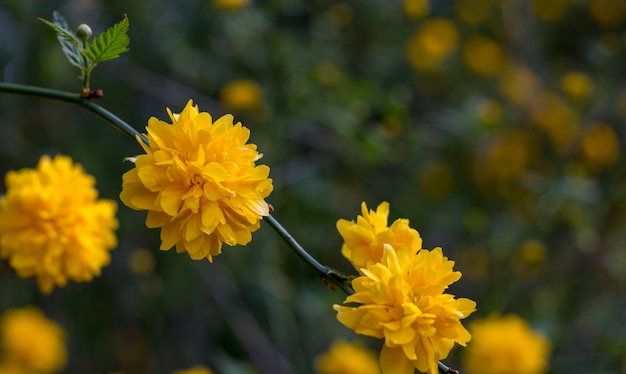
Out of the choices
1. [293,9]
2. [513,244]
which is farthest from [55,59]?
[513,244]

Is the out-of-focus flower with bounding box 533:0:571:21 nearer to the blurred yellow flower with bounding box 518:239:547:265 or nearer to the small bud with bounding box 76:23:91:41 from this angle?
the blurred yellow flower with bounding box 518:239:547:265

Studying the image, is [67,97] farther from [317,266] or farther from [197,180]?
[317,266]

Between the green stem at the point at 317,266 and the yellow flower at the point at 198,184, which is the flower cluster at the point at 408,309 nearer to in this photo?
the green stem at the point at 317,266

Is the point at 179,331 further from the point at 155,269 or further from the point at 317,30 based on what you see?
the point at 317,30

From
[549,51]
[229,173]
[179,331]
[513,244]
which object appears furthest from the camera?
[549,51]

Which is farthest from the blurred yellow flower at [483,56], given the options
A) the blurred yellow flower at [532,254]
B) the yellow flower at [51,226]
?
the yellow flower at [51,226]

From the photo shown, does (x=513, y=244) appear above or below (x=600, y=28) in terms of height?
below
